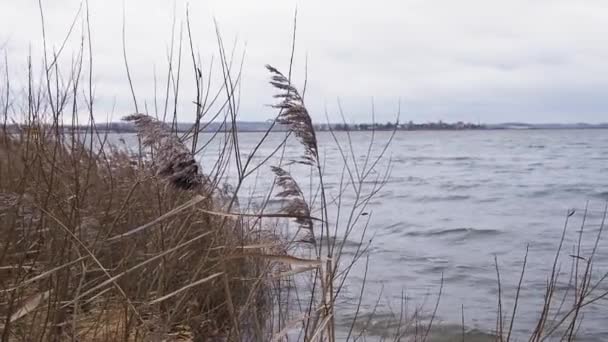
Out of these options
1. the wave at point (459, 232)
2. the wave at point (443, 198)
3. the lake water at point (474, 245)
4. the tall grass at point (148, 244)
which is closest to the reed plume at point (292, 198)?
the tall grass at point (148, 244)

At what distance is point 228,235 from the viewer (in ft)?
13.6

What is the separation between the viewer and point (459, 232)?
11234mm

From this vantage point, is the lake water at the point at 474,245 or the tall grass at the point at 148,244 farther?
the lake water at the point at 474,245

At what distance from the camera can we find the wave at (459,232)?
35.9 ft

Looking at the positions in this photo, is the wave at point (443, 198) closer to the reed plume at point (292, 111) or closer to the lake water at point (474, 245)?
the lake water at point (474, 245)

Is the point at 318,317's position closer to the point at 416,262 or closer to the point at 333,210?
the point at 416,262

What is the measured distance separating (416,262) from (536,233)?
285 cm

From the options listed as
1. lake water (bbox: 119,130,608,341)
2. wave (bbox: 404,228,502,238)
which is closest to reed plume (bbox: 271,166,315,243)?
lake water (bbox: 119,130,608,341)

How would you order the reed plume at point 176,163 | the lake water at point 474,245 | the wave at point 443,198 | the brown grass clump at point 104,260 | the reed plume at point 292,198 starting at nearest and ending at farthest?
1. the reed plume at point 176,163
2. the brown grass clump at point 104,260
3. the reed plume at point 292,198
4. the lake water at point 474,245
5. the wave at point 443,198

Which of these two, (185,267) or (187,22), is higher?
(187,22)

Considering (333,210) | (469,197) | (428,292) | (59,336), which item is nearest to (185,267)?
(59,336)

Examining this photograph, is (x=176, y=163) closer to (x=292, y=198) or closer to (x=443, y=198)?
(x=292, y=198)

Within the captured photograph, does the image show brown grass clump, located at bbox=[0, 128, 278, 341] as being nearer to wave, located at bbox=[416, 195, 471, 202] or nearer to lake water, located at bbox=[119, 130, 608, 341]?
lake water, located at bbox=[119, 130, 608, 341]

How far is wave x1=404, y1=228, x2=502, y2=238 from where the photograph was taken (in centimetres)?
1095
